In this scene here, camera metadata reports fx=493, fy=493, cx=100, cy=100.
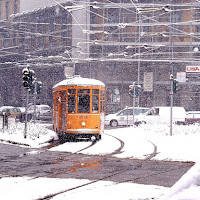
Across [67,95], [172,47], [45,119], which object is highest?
[172,47]

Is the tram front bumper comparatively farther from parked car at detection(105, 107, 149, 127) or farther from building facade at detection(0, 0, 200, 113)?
building facade at detection(0, 0, 200, 113)

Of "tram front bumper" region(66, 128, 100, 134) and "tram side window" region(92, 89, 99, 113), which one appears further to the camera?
"tram side window" region(92, 89, 99, 113)

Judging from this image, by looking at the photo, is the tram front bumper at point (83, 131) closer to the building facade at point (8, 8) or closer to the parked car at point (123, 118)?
the parked car at point (123, 118)

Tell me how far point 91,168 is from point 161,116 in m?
21.4

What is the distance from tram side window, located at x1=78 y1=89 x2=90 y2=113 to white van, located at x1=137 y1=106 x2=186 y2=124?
42.6ft

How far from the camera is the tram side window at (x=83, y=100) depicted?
792 inches

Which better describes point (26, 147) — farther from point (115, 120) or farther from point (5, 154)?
point (115, 120)

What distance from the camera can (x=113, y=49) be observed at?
4706cm

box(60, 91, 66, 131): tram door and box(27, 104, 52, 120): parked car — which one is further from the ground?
box(60, 91, 66, 131): tram door

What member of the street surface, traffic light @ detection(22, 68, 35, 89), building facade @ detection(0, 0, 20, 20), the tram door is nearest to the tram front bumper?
the tram door

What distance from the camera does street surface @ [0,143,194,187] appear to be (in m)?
10.1

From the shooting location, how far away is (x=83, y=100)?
20188 mm

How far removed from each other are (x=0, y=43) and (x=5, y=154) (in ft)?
148

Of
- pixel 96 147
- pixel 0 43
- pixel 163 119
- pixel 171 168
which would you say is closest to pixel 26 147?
pixel 96 147
